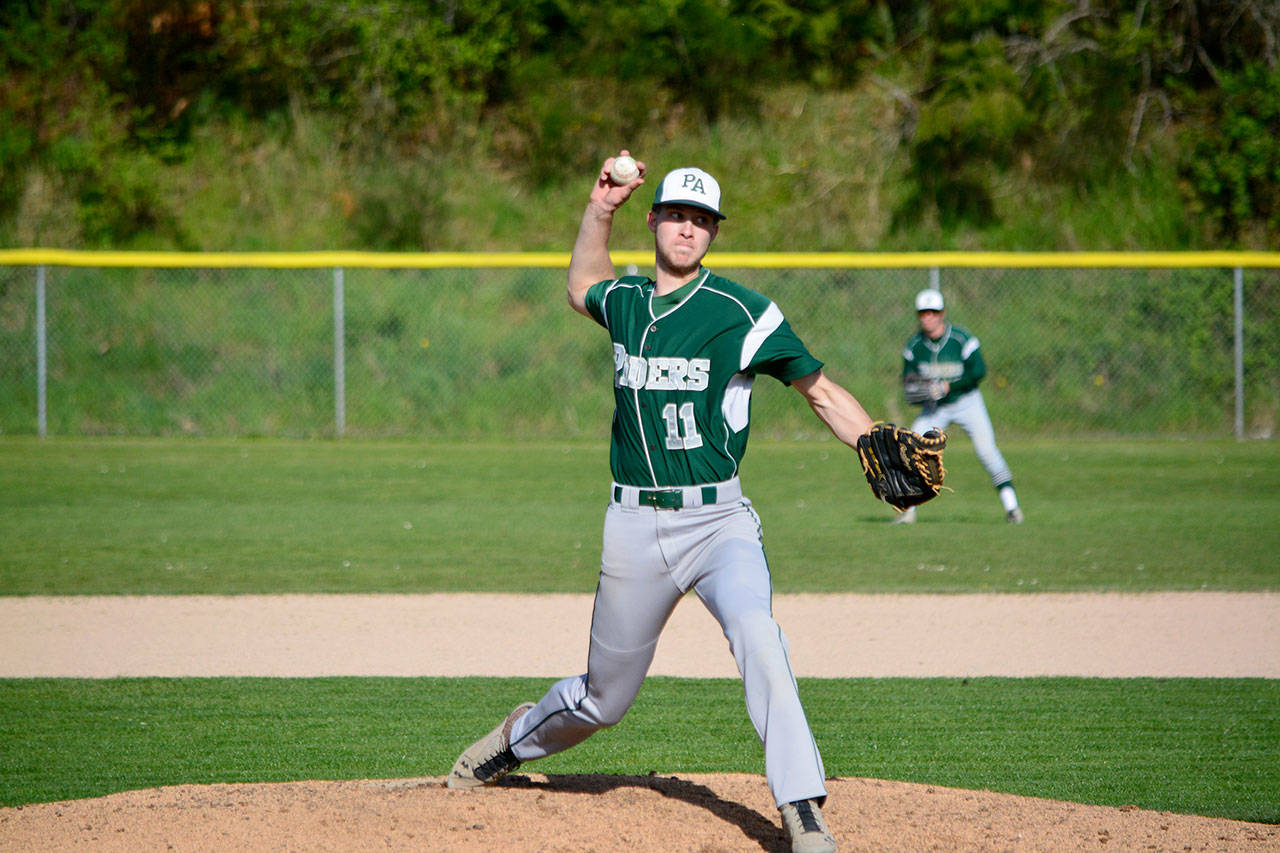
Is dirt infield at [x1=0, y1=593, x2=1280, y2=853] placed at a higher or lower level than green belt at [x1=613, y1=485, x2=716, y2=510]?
lower

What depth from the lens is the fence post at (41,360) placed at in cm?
1617

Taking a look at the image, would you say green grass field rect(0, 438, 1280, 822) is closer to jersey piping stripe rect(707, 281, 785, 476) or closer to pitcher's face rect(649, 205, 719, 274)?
jersey piping stripe rect(707, 281, 785, 476)

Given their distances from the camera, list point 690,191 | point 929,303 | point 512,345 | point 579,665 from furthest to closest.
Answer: point 512,345
point 929,303
point 579,665
point 690,191

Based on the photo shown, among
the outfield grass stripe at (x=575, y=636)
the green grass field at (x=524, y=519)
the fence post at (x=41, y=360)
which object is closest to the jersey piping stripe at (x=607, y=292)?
the outfield grass stripe at (x=575, y=636)

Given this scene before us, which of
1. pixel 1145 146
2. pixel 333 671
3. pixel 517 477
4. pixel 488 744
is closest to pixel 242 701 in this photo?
pixel 333 671

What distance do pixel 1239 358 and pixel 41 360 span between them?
1489 centimetres

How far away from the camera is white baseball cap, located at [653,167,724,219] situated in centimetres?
384

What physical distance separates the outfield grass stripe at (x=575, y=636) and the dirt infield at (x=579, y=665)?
20 millimetres

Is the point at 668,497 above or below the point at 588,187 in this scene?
below

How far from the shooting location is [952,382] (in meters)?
11.1

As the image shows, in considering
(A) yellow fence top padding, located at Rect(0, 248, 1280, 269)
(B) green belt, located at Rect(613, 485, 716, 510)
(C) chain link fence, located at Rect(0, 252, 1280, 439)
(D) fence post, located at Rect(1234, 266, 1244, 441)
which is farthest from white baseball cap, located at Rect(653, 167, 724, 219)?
(D) fence post, located at Rect(1234, 266, 1244, 441)

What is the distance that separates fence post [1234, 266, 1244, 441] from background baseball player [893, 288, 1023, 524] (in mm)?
6628

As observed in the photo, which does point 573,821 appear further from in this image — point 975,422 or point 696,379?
point 975,422

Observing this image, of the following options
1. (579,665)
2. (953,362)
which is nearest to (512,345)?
(953,362)
